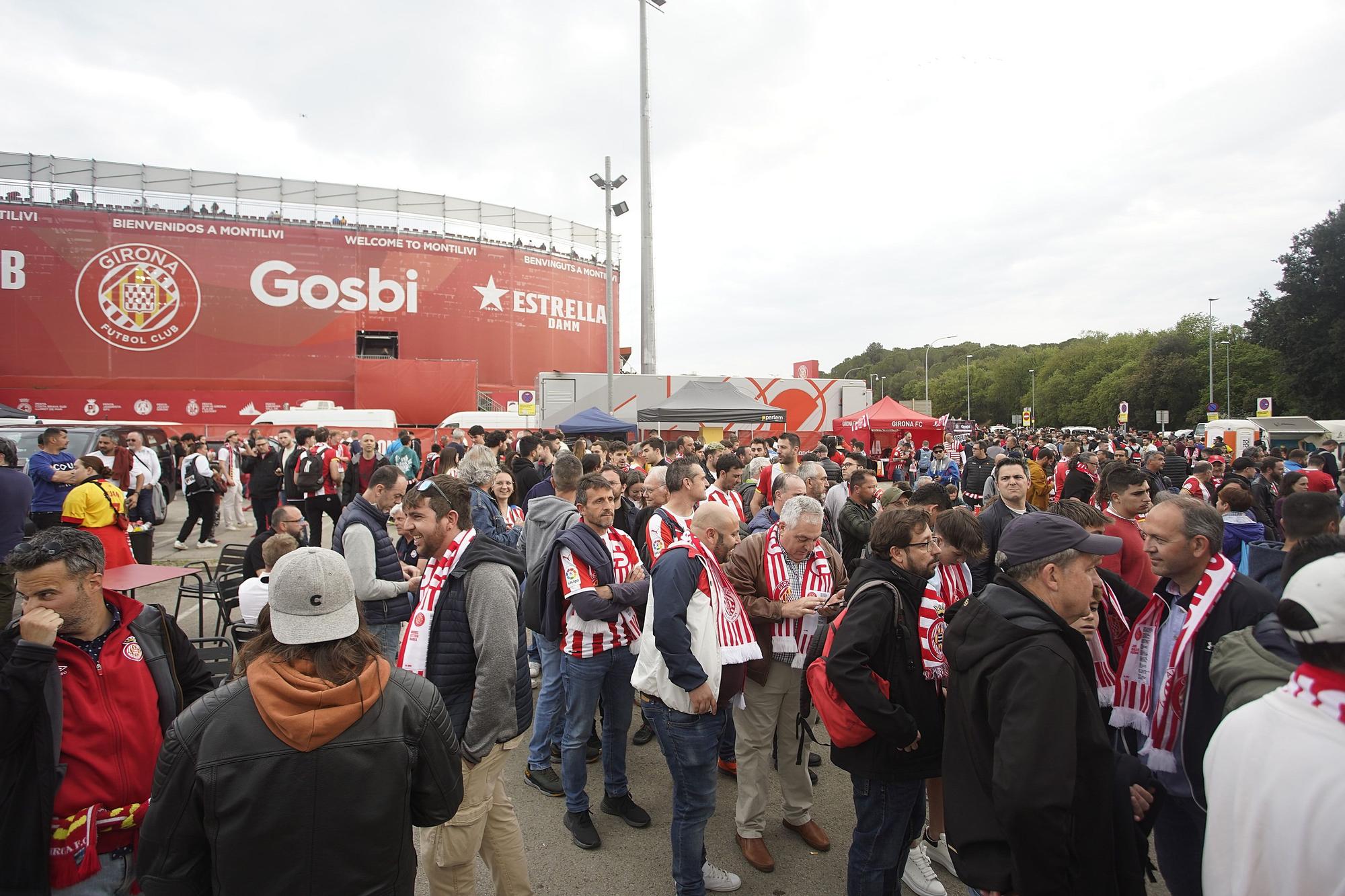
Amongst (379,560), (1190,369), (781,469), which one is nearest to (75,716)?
(379,560)

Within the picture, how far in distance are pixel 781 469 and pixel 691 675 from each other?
488 centimetres

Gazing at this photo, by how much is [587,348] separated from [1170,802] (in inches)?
1740

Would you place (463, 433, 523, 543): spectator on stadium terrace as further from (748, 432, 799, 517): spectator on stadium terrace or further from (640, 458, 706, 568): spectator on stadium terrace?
(748, 432, 799, 517): spectator on stadium terrace

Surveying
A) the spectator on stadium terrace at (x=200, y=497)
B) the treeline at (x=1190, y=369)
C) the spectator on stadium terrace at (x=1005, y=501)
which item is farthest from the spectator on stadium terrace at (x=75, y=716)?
the treeline at (x=1190, y=369)

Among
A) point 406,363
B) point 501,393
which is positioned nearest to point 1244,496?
point 406,363

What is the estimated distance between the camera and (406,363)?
33062mm

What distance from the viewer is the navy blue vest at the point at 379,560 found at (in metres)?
4.09

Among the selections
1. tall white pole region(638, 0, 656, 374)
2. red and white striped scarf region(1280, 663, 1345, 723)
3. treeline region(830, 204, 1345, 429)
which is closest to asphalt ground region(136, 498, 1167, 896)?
red and white striped scarf region(1280, 663, 1345, 723)

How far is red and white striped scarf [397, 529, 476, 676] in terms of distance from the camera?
9.47ft

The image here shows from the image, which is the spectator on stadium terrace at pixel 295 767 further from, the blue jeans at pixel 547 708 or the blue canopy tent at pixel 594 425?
the blue canopy tent at pixel 594 425

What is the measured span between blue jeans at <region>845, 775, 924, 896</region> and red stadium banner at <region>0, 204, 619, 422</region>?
105ft

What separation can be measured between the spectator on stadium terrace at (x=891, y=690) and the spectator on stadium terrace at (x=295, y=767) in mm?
1639

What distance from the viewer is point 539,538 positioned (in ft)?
15.1

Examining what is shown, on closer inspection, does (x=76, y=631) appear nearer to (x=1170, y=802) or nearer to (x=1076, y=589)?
(x=1076, y=589)
